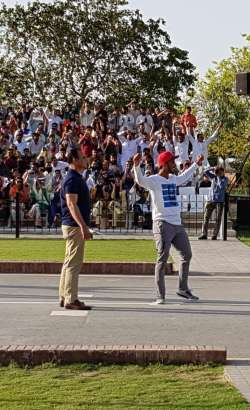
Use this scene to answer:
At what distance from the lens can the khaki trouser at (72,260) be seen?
1117 centimetres

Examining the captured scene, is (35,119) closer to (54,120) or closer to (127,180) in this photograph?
(54,120)

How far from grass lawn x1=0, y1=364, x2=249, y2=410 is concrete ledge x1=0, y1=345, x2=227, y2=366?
0.11m

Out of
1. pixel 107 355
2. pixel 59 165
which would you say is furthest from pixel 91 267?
pixel 59 165

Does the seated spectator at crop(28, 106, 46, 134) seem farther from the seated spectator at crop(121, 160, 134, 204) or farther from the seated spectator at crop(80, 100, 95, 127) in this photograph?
the seated spectator at crop(121, 160, 134, 204)

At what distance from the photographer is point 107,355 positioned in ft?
25.9

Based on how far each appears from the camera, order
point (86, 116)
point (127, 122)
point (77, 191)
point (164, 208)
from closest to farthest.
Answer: point (77, 191) < point (164, 208) < point (127, 122) < point (86, 116)

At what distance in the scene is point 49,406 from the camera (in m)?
6.37

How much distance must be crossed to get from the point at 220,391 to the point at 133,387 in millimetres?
668

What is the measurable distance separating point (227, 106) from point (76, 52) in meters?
8.57

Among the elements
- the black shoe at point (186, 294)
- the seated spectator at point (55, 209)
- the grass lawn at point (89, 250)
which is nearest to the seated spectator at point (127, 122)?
the seated spectator at point (55, 209)

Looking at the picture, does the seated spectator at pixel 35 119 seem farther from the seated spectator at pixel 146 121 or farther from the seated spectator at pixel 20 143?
the seated spectator at pixel 146 121

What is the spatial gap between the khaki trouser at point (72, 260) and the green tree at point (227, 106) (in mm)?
35784

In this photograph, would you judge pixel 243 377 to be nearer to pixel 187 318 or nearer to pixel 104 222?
pixel 187 318

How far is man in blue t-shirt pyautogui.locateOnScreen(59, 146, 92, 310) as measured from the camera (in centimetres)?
1095
